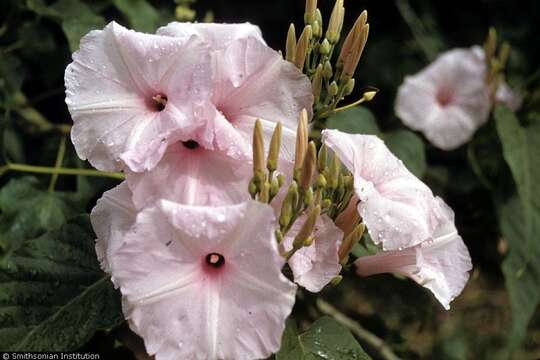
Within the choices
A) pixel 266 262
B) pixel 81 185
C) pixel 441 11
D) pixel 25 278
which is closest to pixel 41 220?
pixel 81 185

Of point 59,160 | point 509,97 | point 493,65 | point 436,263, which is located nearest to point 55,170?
point 59,160

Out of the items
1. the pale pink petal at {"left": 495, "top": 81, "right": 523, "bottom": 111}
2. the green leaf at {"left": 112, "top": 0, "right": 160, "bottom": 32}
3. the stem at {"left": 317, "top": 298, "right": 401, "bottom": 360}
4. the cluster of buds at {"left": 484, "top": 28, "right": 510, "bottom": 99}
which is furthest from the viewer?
the pale pink petal at {"left": 495, "top": 81, "right": 523, "bottom": 111}

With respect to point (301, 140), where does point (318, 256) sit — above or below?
below

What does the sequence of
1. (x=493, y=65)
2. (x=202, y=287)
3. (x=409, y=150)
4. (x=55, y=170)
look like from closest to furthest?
(x=202, y=287), (x=55, y=170), (x=409, y=150), (x=493, y=65)

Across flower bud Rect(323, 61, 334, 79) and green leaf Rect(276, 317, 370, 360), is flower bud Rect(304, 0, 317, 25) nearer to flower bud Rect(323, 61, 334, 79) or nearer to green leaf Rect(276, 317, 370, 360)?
flower bud Rect(323, 61, 334, 79)

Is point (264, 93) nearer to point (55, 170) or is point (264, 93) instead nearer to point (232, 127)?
point (232, 127)

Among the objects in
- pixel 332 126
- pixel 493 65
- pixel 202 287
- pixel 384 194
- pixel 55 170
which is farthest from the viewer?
pixel 493 65

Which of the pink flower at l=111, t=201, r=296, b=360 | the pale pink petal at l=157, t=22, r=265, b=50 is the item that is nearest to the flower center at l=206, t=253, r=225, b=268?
the pink flower at l=111, t=201, r=296, b=360
